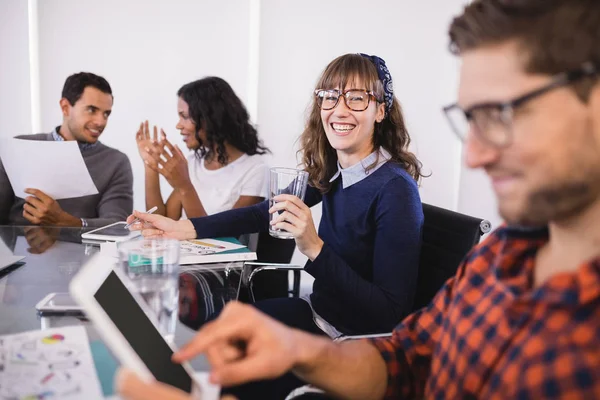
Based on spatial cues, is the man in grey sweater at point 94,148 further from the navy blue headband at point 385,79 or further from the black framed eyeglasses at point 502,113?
the black framed eyeglasses at point 502,113

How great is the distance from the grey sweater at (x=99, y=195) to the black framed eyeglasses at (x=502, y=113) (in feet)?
6.07

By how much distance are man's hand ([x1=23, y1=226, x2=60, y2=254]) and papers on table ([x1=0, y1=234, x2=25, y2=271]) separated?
0.06 m

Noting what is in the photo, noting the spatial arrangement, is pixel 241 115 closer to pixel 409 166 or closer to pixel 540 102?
pixel 409 166

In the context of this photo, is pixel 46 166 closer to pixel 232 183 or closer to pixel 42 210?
pixel 42 210

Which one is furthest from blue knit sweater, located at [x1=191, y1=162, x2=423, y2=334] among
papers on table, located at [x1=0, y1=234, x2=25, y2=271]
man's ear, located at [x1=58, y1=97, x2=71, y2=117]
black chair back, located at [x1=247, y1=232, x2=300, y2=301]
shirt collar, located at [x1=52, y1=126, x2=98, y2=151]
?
man's ear, located at [x1=58, y1=97, x2=71, y2=117]

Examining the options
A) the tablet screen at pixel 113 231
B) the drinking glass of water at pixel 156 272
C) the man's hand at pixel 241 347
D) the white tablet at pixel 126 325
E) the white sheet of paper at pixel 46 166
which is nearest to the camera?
the white tablet at pixel 126 325

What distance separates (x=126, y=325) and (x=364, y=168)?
1.02 m

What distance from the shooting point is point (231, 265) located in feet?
4.83

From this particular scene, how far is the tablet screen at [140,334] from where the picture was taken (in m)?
0.68

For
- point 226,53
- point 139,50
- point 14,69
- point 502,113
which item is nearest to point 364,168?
point 502,113

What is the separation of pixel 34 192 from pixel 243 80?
5.73 feet

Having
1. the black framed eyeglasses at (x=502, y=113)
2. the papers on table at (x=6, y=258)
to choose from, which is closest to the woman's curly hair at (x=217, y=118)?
Answer: the papers on table at (x=6, y=258)

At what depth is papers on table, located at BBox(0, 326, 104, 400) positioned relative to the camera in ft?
2.31

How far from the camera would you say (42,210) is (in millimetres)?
1916
